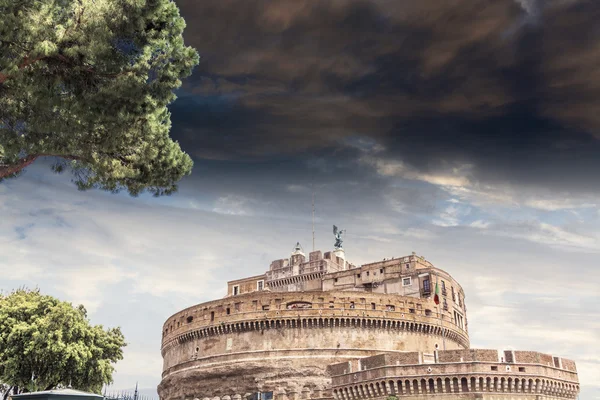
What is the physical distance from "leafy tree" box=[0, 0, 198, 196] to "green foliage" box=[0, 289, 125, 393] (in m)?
18.4

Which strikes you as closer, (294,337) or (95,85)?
(95,85)

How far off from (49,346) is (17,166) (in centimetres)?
1921

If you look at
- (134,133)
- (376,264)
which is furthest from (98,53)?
(376,264)

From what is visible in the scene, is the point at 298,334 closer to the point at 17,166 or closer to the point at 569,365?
the point at 569,365

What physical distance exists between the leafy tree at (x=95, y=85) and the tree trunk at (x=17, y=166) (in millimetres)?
28

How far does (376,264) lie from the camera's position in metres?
60.2

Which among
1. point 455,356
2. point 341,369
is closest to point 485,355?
point 455,356

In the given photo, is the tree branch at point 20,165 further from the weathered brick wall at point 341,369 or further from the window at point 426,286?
the window at point 426,286

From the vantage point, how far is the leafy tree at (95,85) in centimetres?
1409

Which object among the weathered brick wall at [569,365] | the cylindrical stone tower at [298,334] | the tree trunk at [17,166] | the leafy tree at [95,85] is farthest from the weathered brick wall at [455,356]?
the tree trunk at [17,166]

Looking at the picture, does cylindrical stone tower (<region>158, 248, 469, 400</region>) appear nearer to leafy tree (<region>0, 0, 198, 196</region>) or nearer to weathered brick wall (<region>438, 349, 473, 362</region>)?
weathered brick wall (<region>438, 349, 473, 362</region>)

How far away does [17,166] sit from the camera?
18.1 metres

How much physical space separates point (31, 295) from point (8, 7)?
93.8 ft

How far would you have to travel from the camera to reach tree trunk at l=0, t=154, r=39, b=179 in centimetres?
1769
